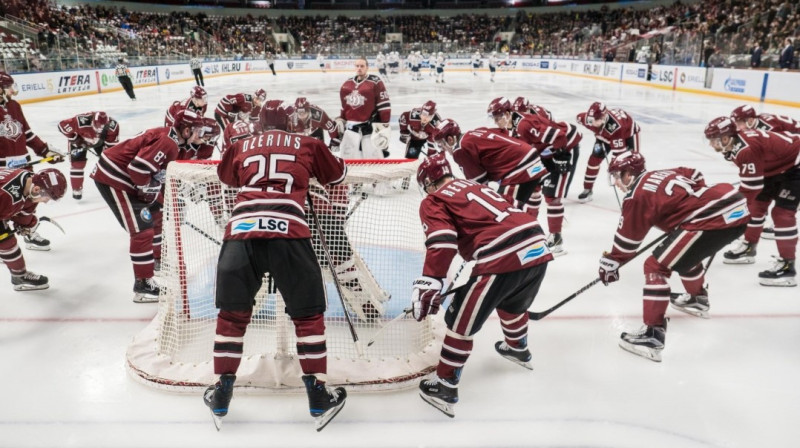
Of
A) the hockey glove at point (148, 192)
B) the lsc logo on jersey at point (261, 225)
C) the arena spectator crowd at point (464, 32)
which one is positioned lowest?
the hockey glove at point (148, 192)

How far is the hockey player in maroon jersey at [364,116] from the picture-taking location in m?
6.31

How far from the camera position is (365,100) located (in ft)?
20.7

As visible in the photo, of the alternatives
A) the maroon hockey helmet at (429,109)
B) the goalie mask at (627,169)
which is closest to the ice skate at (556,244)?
the goalie mask at (627,169)

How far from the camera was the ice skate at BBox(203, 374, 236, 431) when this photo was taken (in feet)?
8.07

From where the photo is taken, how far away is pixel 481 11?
1635 inches

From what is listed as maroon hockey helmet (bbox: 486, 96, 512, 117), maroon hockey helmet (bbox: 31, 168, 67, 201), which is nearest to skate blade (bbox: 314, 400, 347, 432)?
maroon hockey helmet (bbox: 31, 168, 67, 201)

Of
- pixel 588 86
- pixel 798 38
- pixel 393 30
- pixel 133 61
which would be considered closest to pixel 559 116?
pixel 798 38

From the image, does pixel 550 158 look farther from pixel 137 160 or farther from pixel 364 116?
pixel 137 160

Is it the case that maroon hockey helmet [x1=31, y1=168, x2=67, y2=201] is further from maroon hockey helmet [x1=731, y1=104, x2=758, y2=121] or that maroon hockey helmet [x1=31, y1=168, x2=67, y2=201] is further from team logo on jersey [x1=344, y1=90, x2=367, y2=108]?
maroon hockey helmet [x1=731, y1=104, x2=758, y2=121]

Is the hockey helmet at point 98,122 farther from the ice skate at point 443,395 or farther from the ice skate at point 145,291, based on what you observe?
the ice skate at point 443,395

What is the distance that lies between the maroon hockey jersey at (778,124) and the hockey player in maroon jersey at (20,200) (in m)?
5.15

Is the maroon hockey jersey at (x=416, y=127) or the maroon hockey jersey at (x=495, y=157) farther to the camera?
the maroon hockey jersey at (x=416, y=127)

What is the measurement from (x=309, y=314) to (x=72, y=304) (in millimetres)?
2309

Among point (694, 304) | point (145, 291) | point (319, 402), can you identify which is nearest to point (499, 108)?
point (694, 304)
